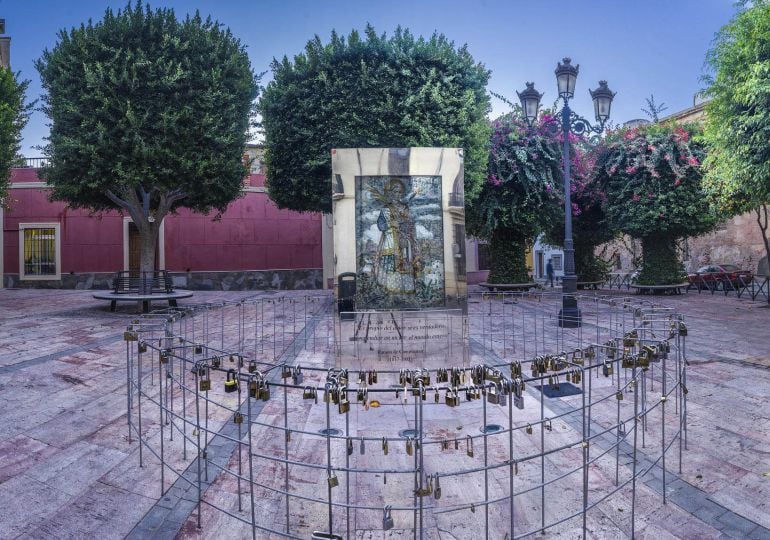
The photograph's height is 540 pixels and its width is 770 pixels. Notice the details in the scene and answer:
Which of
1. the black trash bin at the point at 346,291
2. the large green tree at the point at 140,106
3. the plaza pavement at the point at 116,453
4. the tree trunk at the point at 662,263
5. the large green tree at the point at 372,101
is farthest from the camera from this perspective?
the tree trunk at the point at 662,263

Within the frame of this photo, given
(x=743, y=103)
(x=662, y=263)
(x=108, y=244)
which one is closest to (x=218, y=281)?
(x=108, y=244)

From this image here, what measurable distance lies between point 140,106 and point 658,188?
Result: 60.2 feet

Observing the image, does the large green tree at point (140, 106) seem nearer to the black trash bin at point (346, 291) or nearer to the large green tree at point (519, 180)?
the black trash bin at point (346, 291)

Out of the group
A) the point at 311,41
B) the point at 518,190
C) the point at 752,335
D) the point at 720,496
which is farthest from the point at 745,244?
the point at 720,496

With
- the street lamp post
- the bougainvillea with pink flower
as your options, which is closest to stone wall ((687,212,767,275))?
the bougainvillea with pink flower

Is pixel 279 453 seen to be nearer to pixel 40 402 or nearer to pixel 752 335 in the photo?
pixel 40 402

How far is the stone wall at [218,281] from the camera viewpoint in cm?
2284

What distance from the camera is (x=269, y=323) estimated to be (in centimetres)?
1227

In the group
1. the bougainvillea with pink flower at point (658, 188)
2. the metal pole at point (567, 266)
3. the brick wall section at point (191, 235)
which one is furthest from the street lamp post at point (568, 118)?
the brick wall section at point (191, 235)

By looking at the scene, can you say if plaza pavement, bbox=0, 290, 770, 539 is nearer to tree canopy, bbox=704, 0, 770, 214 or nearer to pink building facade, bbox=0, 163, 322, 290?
tree canopy, bbox=704, 0, 770, 214

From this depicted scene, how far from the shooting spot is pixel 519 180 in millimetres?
16922

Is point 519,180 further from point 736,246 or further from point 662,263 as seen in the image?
point 736,246

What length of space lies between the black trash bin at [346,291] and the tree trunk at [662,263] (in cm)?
1643

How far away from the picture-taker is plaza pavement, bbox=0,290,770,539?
314 centimetres
